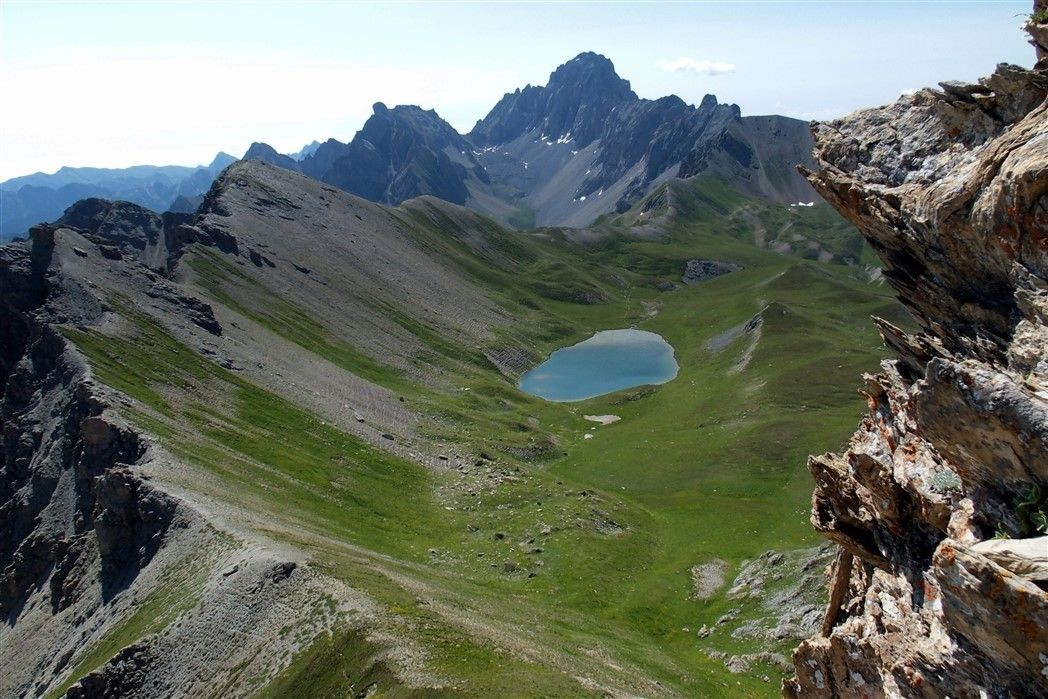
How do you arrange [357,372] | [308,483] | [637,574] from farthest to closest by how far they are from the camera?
[357,372]
[308,483]
[637,574]

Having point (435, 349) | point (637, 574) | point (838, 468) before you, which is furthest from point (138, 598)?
point (435, 349)

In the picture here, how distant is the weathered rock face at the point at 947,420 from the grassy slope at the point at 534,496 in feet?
68.5

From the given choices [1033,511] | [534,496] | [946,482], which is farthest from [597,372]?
[1033,511]

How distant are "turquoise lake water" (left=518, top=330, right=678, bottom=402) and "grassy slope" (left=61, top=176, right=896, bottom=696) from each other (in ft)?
50.0

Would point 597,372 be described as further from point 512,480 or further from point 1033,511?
point 1033,511

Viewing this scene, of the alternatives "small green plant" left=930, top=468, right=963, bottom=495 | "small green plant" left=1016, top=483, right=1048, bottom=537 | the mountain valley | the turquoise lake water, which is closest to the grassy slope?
the mountain valley

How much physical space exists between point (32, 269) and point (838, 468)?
123946mm

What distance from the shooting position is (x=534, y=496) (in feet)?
314

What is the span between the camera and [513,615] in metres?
61.3

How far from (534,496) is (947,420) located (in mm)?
77246

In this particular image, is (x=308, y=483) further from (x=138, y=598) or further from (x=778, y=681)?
(x=778, y=681)

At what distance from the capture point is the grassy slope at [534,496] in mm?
53750

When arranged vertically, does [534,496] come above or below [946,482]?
below

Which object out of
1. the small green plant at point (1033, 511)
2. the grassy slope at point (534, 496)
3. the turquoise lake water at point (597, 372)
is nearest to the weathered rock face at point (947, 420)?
A: the small green plant at point (1033, 511)
